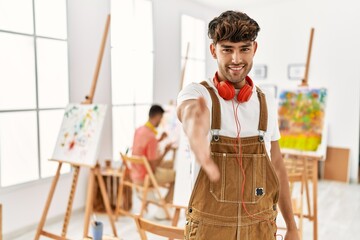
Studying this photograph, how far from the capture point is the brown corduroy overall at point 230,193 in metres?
1.10

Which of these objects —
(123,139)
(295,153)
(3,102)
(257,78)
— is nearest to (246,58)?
(295,153)

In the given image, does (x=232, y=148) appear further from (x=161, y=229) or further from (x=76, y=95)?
(x=76, y=95)

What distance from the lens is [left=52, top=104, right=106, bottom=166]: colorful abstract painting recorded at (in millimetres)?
2735

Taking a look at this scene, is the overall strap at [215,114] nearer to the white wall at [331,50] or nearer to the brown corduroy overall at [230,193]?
the brown corduroy overall at [230,193]

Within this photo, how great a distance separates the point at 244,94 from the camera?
44.2 inches

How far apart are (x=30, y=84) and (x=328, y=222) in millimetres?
3416

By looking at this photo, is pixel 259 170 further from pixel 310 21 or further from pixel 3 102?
pixel 310 21

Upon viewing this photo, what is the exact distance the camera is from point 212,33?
115cm

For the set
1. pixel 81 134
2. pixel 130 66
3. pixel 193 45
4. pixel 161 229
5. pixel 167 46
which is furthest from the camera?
pixel 193 45

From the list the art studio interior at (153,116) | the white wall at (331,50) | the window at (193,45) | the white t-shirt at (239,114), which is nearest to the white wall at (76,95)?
the art studio interior at (153,116)

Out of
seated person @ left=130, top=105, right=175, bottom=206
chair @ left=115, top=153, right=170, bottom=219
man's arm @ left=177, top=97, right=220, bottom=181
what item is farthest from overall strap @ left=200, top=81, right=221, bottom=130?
seated person @ left=130, top=105, right=175, bottom=206

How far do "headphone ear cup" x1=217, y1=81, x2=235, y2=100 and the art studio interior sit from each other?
0.06ft

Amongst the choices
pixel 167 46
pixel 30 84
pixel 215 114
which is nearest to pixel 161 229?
pixel 215 114

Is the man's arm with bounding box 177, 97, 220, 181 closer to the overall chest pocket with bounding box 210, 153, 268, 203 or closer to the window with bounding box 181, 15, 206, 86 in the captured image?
the overall chest pocket with bounding box 210, 153, 268, 203
